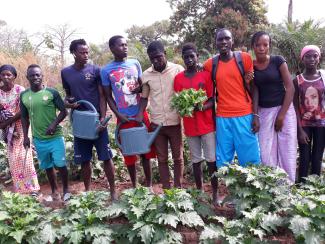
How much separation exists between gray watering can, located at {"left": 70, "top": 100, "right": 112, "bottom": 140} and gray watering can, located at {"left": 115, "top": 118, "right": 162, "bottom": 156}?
271mm

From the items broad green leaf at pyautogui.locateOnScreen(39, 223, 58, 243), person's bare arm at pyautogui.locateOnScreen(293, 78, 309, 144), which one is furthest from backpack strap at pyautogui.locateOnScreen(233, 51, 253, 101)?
broad green leaf at pyautogui.locateOnScreen(39, 223, 58, 243)

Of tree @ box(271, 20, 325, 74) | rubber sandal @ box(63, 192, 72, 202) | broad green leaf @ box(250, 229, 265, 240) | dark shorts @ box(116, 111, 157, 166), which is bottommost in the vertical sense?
broad green leaf @ box(250, 229, 265, 240)

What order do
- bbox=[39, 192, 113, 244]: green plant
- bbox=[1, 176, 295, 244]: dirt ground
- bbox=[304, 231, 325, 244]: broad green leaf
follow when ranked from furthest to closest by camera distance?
bbox=[1, 176, 295, 244]: dirt ground → bbox=[39, 192, 113, 244]: green plant → bbox=[304, 231, 325, 244]: broad green leaf

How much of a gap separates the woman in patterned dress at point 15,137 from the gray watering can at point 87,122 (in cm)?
92

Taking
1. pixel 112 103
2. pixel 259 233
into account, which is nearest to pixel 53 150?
pixel 112 103

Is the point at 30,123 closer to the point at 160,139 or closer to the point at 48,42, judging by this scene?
the point at 160,139

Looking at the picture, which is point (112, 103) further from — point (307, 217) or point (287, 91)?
point (307, 217)

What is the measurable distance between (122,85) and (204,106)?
938mm

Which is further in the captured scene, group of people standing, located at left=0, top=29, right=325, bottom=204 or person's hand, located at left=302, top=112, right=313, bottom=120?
person's hand, located at left=302, top=112, right=313, bottom=120

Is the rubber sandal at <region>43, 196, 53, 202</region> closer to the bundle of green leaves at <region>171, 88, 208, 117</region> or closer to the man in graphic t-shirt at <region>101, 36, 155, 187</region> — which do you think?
the man in graphic t-shirt at <region>101, 36, 155, 187</region>

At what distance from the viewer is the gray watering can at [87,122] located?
158 inches

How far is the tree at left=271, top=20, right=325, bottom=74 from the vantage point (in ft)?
41.7

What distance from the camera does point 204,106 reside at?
3902 millimetres

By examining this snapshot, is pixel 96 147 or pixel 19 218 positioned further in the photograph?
pixel 96 147
